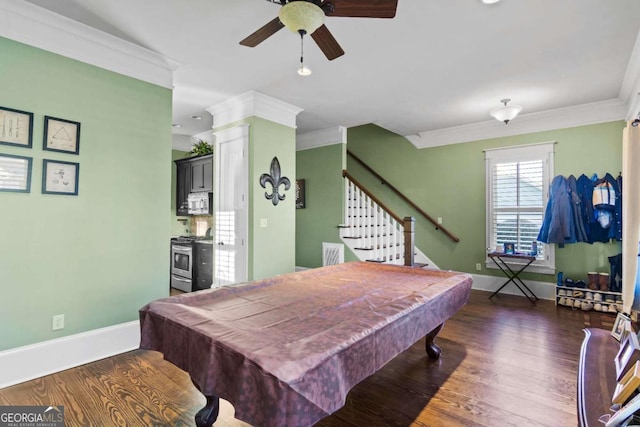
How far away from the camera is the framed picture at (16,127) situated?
90.7 inches

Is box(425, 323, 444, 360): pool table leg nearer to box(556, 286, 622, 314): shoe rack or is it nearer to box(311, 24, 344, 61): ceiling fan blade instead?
box(311, 24, 344, 61): ceiling fan blade

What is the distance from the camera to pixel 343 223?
535 cm

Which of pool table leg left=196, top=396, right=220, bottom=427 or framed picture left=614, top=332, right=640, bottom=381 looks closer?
framed picture left=614, top=332, right=640, bottom=381

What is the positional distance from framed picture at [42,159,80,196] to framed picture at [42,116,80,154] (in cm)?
11

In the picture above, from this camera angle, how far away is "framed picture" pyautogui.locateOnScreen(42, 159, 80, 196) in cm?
249

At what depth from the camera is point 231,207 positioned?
436cm

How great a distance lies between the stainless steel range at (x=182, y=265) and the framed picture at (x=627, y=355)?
489 cm

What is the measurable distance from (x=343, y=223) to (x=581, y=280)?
347 cm

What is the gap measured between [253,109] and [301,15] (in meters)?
2.46

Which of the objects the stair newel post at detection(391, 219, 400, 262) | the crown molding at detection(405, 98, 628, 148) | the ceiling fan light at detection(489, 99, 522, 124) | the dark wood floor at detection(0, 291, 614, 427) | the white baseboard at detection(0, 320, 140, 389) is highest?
the crown molding at detection(405, 98, 628, 148)

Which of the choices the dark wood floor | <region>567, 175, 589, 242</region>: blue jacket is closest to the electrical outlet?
the dark wood floor

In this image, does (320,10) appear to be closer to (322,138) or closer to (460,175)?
(322,138)

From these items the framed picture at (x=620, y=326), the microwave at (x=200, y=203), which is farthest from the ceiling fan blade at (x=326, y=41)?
the microwave at (x=200, y=203)

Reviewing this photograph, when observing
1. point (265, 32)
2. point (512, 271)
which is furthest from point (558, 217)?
point (265, 32)
